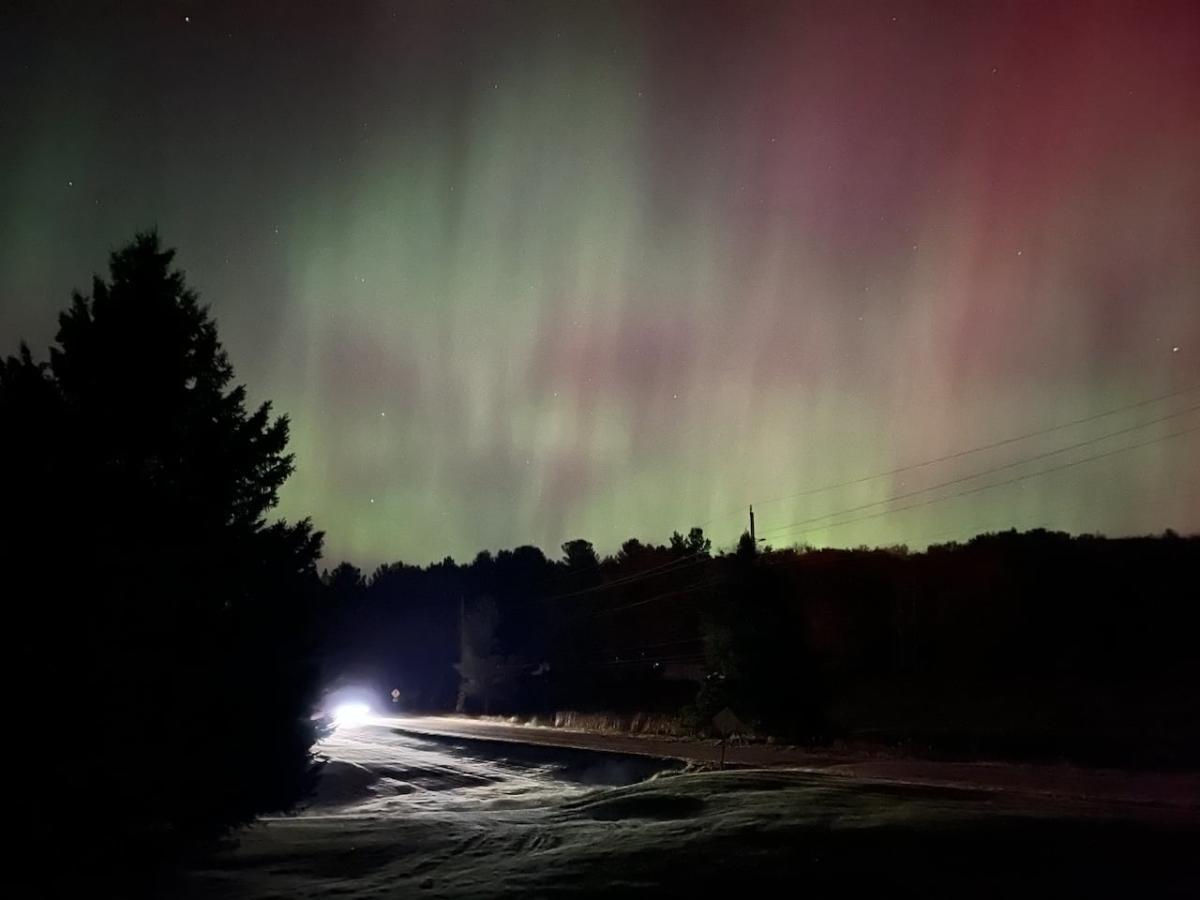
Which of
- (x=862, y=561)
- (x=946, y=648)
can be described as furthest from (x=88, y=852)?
(x=862, y=561)

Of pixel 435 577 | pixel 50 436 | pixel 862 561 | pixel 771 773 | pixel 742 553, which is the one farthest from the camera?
pixel 435 577

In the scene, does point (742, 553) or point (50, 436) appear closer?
point (50, 436)

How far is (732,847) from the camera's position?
17.2 metres

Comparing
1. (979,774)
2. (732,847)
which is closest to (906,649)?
(979,774)

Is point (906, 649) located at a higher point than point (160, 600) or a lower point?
higher

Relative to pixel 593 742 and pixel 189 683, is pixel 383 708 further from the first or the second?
pixel 189 683

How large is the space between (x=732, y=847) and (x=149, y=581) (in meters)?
10.6

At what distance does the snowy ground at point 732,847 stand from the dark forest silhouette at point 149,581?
1.94 m

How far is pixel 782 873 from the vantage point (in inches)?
597

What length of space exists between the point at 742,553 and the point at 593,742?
13493 mm

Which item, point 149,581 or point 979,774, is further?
point 979,774

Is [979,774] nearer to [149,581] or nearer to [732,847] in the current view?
[732,847]

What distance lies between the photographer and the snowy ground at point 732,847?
47.9 feet

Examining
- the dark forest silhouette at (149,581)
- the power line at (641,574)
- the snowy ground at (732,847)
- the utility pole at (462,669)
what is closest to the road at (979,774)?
the snowy ground at (732,847)
